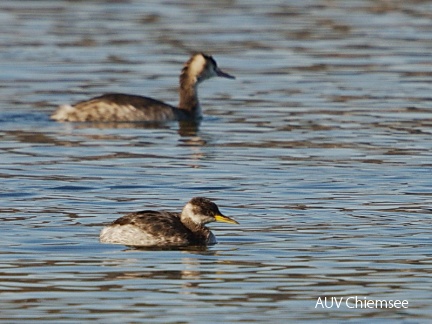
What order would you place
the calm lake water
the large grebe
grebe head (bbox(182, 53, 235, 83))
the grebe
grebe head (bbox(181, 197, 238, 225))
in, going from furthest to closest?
grebe head (bbox(182, 53, 235, 83)), the large grebe, grebe head (bbox(181, 197, 238, 225)), the grebe, the calm lake water

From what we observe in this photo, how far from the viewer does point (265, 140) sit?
2084 centimetres

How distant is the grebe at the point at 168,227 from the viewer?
526 inches

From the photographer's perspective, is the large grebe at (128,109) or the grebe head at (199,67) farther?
the grebe head at (199,67)

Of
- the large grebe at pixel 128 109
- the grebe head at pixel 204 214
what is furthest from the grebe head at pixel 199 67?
the grebe head at pixel 204 214

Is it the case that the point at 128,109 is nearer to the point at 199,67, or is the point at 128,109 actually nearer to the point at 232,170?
the point at 199,67

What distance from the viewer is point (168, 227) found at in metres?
13.6

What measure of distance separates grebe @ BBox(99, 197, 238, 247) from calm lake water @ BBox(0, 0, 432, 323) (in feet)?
0.49

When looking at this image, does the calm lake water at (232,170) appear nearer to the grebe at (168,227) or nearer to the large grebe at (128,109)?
→ the grebe at (168,227)

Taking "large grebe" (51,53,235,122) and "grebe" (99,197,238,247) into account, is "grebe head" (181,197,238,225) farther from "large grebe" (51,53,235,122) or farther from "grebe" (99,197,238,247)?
"large grebe" (51,53,235,122)

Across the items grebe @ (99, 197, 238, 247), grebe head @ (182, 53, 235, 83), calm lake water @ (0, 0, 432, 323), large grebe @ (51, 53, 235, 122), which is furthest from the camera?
grebe head @ (182, 53, 235, 83)

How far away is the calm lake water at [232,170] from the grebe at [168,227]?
15 cm

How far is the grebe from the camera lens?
1336 cm

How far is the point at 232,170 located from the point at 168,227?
14.9 ft

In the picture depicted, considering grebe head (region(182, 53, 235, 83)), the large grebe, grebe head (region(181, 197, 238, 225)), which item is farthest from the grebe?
grebe head (region(182, 53, 235, 83))
